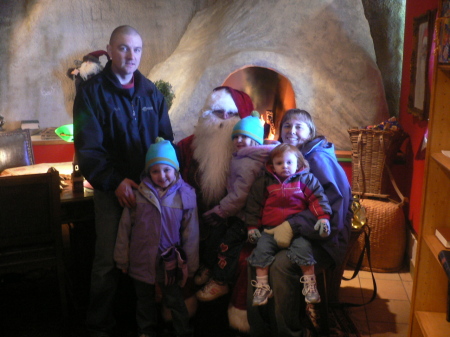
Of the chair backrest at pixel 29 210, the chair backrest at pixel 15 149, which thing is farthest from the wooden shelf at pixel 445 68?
the chair backrest at pixel 15 149

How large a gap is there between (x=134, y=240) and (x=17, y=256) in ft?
2.10

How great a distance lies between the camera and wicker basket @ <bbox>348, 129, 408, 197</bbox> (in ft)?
10.9

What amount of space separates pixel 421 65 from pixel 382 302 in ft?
5.33

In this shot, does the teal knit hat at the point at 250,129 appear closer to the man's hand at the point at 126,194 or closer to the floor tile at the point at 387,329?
the man's hand at the point at 126,194

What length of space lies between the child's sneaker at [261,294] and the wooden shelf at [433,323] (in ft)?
2.24

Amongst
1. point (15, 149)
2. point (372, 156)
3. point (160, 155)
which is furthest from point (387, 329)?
point (15, 149)

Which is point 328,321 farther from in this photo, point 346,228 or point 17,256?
point 17,256

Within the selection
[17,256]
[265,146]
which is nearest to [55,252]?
[17,256]

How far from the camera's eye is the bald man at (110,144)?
2383 mm

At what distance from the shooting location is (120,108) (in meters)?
2.49

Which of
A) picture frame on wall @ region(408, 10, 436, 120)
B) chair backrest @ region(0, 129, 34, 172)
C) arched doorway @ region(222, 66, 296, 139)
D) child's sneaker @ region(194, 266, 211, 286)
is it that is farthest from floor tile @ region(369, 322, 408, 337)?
chair backrest @ region(0, 129, 34, 172)

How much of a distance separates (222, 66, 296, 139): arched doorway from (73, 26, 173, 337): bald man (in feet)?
5.94

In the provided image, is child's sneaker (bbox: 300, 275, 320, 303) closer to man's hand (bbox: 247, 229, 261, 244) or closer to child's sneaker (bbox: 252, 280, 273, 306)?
child's sneaker (bbox: 252, 280, 273, 306)

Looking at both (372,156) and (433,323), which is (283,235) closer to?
(433,323)
